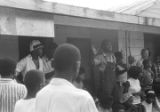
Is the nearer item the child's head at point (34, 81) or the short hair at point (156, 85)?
the child's head at point (34, 81)

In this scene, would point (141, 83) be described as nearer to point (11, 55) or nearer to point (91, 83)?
point (91, 83)

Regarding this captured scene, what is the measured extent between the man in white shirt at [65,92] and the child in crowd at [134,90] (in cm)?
535

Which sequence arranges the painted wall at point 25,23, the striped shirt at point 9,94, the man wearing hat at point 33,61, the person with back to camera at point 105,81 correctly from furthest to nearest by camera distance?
the person with back to camera at point 105,81
the man wearing hat at point 33,61
the painted wall at point 25,23
the striped shirt at point 9,94

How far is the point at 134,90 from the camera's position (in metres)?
8.16

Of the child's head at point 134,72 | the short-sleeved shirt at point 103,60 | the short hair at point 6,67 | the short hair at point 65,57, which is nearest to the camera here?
the short hair at point 65,57

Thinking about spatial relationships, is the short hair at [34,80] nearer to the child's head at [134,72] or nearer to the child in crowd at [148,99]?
the child's head at [134,72]

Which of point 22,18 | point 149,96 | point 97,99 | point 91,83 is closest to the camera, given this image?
point 22,18

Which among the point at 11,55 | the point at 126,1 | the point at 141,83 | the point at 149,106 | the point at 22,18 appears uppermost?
the point at 126,1

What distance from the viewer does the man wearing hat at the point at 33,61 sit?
243 inches

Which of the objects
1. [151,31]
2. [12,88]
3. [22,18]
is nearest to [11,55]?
[22,18]

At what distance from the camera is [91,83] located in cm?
834

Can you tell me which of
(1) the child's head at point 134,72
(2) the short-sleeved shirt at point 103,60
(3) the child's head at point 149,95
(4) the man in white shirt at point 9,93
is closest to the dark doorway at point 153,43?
(3) the child's head at point 149,95

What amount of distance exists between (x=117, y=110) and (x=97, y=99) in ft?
1.61

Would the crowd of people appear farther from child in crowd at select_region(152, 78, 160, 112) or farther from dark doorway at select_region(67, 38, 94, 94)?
dark doorway at select_region(67, 38, 94, 94)
